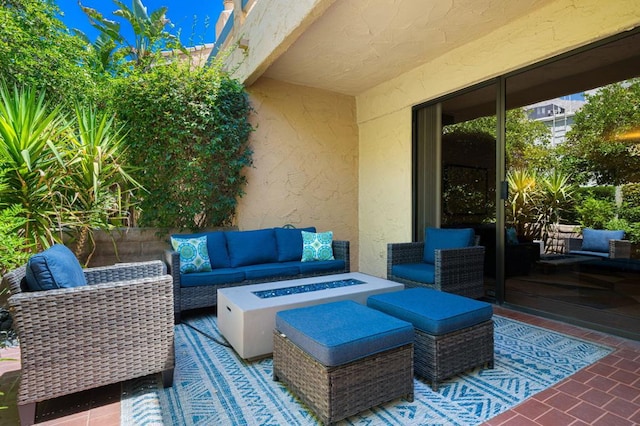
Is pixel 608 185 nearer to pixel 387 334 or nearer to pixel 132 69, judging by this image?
pixel 387 334

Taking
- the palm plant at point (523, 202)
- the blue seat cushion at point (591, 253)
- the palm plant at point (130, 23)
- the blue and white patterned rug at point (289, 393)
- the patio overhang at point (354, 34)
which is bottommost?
the blue and white patterned rug at point (289, 393)

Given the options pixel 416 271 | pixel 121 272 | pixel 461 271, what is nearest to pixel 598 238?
pixel 461 271

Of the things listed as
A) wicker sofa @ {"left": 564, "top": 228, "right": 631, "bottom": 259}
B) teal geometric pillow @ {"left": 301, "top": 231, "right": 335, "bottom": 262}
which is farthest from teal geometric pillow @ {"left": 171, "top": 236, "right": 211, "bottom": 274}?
wicker sofa @ {"left": 564, "top": 228, "right": 631, "bottom": 259}

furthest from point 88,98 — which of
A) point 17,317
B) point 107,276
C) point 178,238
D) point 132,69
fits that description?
point 17,317

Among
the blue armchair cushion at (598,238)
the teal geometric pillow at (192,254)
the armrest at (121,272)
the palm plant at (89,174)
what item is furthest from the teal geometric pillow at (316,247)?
the blue armchair cushion at (598,238)

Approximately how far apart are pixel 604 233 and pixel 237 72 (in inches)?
190

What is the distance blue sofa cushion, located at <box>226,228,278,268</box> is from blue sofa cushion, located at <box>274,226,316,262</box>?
67 mm

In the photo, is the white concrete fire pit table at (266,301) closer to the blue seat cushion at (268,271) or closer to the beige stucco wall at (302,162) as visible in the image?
the blue seat cushion at (268,271)

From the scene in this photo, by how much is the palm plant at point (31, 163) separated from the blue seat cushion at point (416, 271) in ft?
11.0

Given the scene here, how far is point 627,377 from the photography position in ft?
7.03

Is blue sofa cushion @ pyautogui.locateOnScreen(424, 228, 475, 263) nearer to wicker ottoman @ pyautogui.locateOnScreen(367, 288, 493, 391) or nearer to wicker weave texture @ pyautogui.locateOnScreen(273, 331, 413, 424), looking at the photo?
wicker ottoman @ pyautogui.locateOnScreen(367, 288, 493, 391)

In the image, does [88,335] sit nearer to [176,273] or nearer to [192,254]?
[176,273]

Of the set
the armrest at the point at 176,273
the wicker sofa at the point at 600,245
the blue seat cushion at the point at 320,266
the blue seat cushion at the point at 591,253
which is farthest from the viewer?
the blue seat cushion at the point at 320,266

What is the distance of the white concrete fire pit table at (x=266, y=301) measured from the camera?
2391 millimetres
